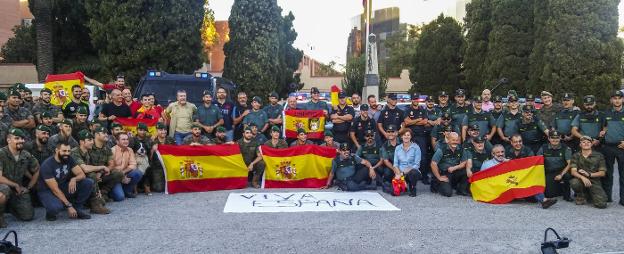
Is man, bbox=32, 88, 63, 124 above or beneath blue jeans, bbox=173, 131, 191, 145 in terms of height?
above

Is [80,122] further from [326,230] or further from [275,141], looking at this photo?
[326,230]

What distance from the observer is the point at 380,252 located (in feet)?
20.4

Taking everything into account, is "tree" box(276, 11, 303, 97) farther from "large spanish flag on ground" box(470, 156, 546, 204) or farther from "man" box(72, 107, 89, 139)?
"large spanish flag on ground" box(470, 156, 546, 204)

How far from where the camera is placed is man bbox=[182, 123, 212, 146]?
10991mm

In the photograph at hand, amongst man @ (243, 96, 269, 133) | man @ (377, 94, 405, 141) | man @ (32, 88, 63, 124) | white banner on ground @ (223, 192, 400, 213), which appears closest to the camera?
white banner on ground @ (223, 192, 400, 213)

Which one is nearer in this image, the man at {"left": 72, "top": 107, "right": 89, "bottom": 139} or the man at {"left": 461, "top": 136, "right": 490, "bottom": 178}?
the man at {"left": 72, "top": 107, "right": 89, "bottom": 139}

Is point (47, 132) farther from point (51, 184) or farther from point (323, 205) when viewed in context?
point (323, 205)

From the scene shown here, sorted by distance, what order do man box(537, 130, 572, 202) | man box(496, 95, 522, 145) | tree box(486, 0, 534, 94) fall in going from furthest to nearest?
tree box(486, 0, 534, 94), man box(496, 95, 522, 145), man box(537, 130, 572, 202)

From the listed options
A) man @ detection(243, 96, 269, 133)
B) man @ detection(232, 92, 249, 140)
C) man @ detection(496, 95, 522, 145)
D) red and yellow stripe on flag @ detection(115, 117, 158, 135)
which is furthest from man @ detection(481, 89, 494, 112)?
red and yellow stripe on flag @ detection(115, 117, 158, 135)

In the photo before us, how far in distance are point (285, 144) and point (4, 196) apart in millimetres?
5456

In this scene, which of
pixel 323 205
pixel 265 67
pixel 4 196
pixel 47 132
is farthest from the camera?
pixel 265 67

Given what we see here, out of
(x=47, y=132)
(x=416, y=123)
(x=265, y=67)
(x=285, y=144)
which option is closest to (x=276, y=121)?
(x=285, y=144)

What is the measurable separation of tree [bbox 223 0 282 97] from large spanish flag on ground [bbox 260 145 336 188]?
43.3 feet

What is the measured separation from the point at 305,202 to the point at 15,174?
4306 millimetres
